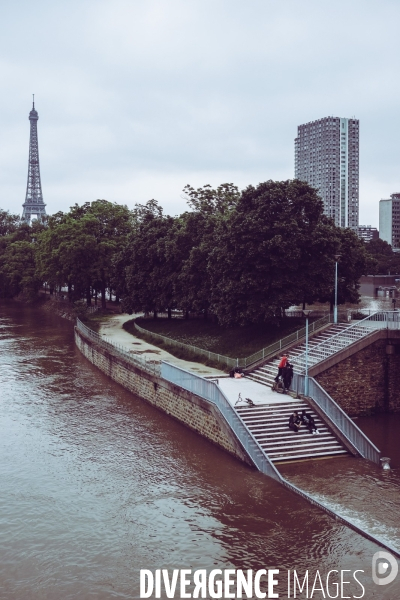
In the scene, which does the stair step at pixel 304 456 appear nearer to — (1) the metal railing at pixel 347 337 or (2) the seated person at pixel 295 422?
(2) the seated person at pixel 295 422

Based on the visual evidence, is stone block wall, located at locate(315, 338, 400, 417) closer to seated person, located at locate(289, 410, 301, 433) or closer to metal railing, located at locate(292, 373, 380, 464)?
metal railing, located at locate(292, 373, 380, 464)

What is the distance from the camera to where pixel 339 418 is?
→ 82.4 feet

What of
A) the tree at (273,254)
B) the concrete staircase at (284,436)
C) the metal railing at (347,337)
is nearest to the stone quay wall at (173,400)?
the concrete staircase at (284,436)

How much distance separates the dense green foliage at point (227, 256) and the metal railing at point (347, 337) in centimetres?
503

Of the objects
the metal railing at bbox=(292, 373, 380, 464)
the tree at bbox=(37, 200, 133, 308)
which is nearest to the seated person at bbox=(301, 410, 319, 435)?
the metal railing at bbox=(292, 373, 380, 464)

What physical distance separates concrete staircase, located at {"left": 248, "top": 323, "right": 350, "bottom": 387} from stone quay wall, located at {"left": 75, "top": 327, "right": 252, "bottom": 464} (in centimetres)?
427

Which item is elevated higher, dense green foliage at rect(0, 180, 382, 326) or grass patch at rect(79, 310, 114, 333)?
dense green foliage at rect(0, 180, 382, 326)

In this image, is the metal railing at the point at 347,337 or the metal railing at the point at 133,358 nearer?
the metal railing at the point at 347,337

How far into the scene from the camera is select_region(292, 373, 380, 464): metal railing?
23578 mm

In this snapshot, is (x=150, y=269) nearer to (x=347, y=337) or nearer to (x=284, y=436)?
(x=347, y=337)

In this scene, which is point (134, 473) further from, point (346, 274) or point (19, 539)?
point (346, 274)

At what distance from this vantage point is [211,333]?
45.2 metres

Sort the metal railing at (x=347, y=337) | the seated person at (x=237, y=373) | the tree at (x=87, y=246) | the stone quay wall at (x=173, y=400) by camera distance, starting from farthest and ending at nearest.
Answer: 1. the tree at (x=87, y=246)
2. the seated person at (x=237, y=373)
3. the metal railing at (x=347, y=337)
4. the stone quay wall at (x=173, y=400)

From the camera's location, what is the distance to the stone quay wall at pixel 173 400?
25.1m
